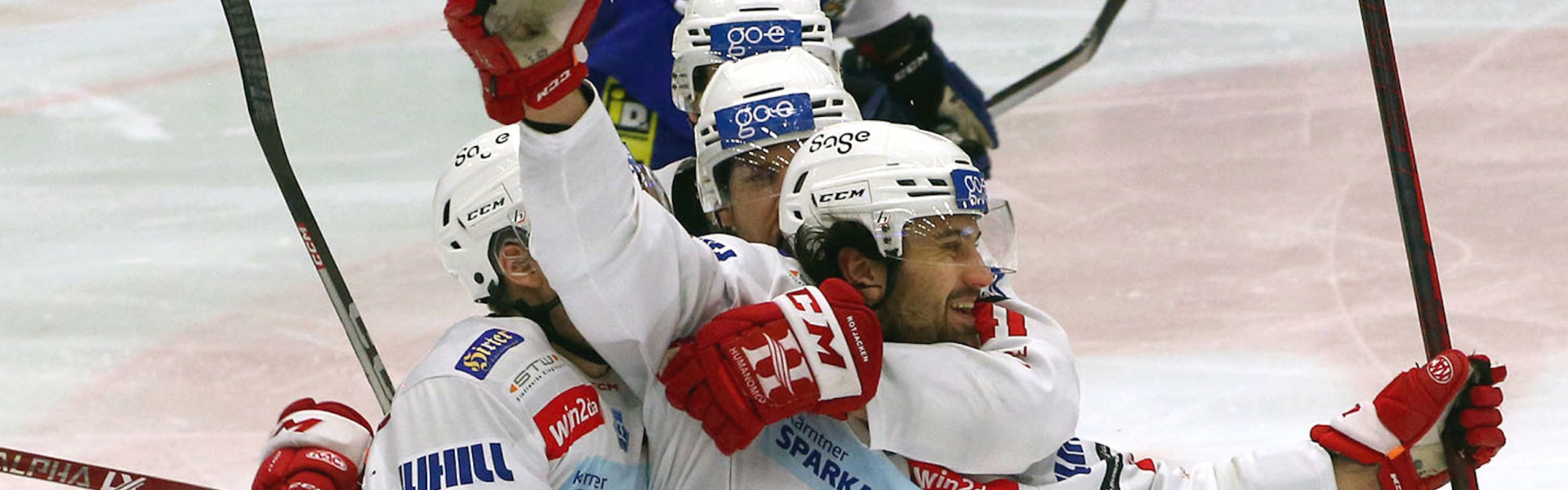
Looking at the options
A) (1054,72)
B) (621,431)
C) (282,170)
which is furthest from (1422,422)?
(1054,72)

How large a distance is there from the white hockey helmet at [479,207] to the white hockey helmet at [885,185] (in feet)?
1.11

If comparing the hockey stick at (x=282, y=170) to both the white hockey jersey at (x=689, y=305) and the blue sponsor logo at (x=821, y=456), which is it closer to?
the white hockey jersey at (x=689, y=305)

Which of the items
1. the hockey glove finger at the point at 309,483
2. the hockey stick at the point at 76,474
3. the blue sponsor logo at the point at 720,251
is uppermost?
the blue sponsor logo at the point at 720,251

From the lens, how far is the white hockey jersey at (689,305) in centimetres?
178

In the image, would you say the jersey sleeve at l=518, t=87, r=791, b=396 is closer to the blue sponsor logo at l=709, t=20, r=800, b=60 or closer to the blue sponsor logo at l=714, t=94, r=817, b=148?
the blue sponsor logo at l=714, t=94, r=817, b=148

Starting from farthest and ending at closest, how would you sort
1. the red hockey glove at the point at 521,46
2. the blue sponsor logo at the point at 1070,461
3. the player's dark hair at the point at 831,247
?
the blue sponsor logo at the point at 1070,461 < the player's dark hair at the point at 831,247 < the red hockey glove at the point at 521,46

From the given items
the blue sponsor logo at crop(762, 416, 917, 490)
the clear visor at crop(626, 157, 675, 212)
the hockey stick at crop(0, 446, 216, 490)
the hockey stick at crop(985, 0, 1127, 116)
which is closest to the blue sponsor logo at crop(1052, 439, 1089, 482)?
the blue sponsor logo at crop(762, 416, 917, 490)

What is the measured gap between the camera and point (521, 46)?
1623mm

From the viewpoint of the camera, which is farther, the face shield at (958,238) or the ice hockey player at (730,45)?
the ice hockey player at (730,45)

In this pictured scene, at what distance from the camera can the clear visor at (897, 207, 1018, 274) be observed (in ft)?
6.96

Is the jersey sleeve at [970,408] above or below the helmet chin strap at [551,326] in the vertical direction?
below

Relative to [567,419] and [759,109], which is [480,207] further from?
[759,109]

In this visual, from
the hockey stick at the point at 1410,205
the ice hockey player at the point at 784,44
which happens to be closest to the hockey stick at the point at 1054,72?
the ice hockey player at the point at 784,44

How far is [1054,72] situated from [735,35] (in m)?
1.76
